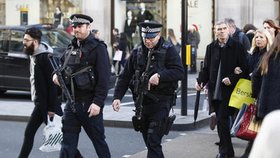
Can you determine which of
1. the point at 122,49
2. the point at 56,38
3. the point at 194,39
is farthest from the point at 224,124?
the point at 194,39

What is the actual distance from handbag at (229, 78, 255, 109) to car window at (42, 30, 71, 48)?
26.5ft

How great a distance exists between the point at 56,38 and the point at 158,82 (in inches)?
365

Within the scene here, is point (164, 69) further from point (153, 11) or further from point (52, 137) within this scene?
point (153, 11)

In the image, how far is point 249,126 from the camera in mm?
6746

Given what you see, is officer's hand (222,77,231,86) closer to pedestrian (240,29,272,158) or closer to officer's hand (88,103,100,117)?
pedestrian (240,29,272,158)

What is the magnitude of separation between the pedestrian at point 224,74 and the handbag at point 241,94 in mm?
68

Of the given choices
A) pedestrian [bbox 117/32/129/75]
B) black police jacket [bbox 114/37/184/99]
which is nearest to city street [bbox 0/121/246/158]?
black police jacket [bbox 114/37/184/99]

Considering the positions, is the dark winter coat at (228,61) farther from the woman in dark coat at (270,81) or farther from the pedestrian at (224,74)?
the woman in dark coat at (270,81)

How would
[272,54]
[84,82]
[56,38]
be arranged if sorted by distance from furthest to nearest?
1. [56,38]
2. [272,54]
3. [84,82]

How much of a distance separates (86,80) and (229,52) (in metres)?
2.09

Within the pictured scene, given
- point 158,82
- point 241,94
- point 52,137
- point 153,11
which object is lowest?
point 52,137

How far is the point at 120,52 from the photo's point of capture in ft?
67.6

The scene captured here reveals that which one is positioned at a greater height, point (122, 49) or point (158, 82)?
point (158, 82)

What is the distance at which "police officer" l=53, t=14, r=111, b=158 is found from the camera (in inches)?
231
